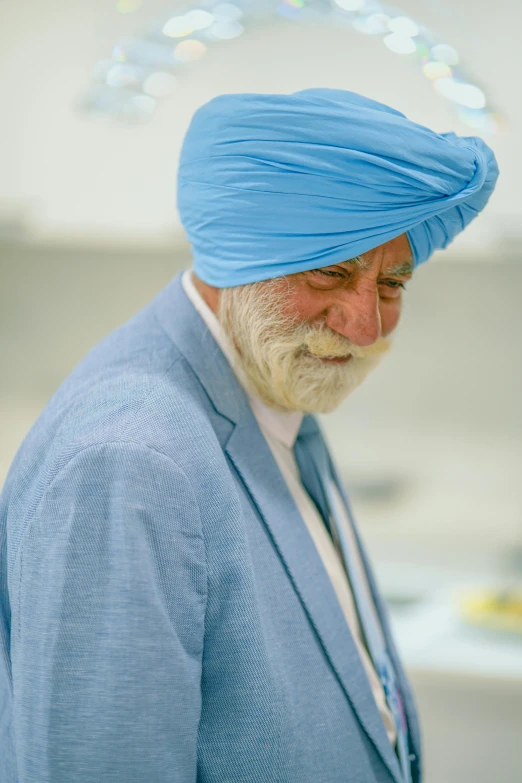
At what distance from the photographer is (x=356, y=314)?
3.10 feet

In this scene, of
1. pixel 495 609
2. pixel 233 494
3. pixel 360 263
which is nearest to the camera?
pixel 233 494

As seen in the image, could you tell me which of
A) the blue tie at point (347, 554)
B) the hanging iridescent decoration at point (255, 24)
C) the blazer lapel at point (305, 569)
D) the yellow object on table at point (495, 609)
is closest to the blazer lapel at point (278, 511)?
the blazer lapel at point (305, 569)

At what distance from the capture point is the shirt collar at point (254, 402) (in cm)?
94

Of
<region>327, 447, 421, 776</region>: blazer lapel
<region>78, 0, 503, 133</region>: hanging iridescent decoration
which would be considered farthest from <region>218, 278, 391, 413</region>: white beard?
<region>78, 0, 503, 133</region>: hanging iridescent decoration

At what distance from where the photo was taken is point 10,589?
79cm

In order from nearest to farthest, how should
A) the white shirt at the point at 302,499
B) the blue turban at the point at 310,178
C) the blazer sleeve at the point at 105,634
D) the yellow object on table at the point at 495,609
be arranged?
the blazer sleeve at the point at 105,634 < the blue turban at the point at 310,178 < the white shirt at the point at 302,499 < the yellow object on table at the point at 495,609

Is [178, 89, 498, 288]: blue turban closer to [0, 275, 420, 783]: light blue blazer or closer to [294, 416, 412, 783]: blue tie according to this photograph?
[0, 275, 420, 783]: light blue blazer

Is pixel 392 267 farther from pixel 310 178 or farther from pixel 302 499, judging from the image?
pixel 302 499

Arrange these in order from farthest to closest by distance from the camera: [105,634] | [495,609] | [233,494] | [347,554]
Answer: [495,609] < [347,554] < [233,494] < [105,634]

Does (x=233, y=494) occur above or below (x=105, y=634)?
above

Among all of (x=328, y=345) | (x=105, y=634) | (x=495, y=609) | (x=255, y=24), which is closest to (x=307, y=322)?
(x=328, y=345)

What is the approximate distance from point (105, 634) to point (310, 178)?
1.69ft

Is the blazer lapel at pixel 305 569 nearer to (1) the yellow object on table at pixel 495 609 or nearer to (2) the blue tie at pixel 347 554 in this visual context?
(2) the blue tie at pixel 347 554

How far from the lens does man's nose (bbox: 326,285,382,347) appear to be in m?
0.94
